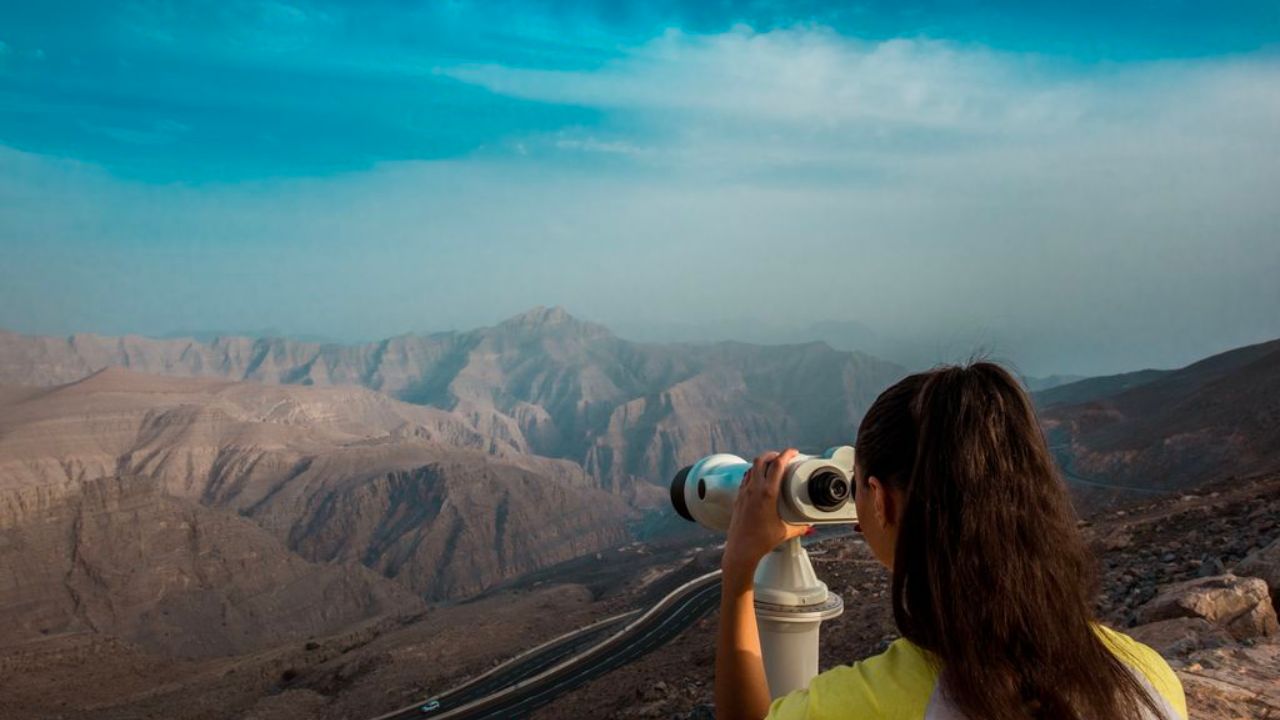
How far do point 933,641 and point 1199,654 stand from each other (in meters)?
5.20

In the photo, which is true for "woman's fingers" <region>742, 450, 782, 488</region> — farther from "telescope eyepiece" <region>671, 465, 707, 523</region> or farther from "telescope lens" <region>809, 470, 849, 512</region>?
"telescope eyepiece" <region>671, 465, 707, 523</region>

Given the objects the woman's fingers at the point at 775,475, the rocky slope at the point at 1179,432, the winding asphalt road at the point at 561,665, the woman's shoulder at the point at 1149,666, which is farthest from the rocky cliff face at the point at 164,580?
the woman's shoulder at the point at 1149,666

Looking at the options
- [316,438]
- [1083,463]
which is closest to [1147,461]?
[1083,463]

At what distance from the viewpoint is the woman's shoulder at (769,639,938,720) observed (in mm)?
1972

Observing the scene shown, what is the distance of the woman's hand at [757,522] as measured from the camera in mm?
2641

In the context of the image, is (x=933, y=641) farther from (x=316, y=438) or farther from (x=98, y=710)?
(x=316, y=438)

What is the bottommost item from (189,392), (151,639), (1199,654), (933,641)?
(151,639)

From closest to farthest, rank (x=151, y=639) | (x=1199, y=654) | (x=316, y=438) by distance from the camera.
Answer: (x=1199, y=654) → (x=151, y=639) → (x=316, y=438)

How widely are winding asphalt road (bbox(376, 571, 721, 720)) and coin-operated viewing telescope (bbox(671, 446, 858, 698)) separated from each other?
37.4m

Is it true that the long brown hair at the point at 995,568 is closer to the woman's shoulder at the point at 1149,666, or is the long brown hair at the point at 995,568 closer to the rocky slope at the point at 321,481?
the woman's shoulder at the point at 1149,666

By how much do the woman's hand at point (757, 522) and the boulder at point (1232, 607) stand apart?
22.9 feet

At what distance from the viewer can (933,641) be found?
2070 millimetres

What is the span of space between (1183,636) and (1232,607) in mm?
1641

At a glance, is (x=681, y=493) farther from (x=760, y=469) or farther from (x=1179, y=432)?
(x=1179, y=432)
